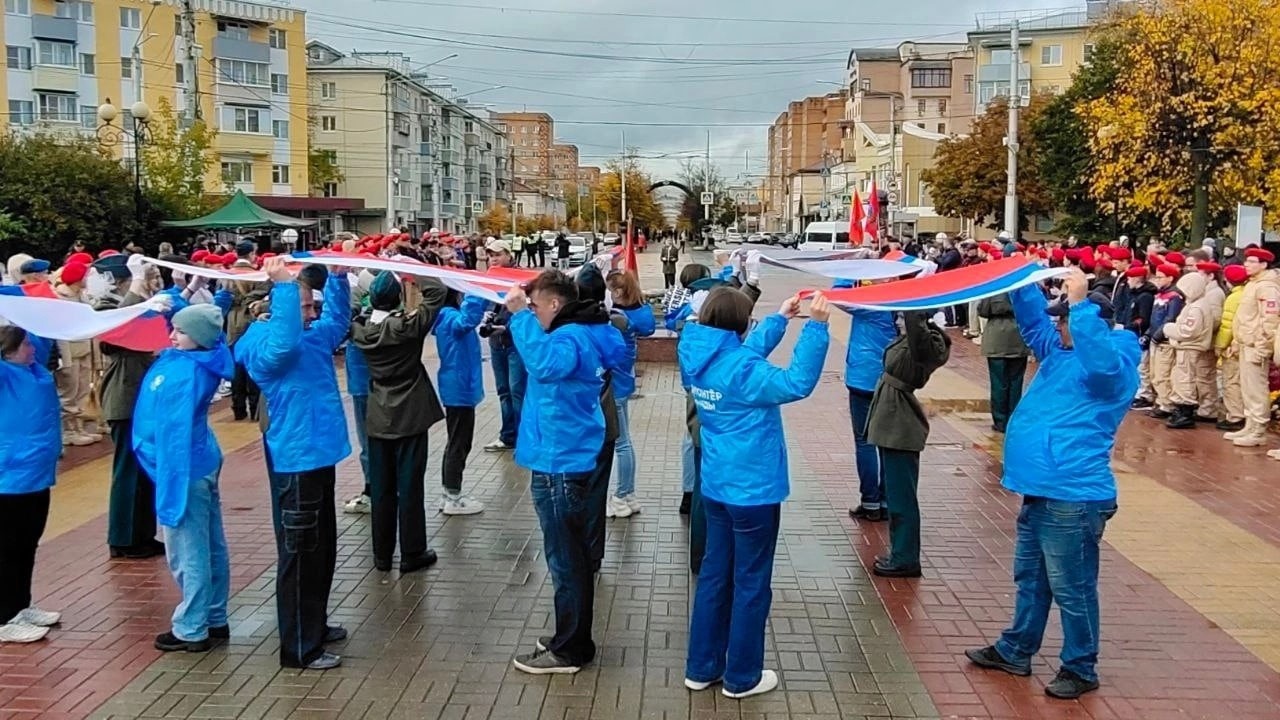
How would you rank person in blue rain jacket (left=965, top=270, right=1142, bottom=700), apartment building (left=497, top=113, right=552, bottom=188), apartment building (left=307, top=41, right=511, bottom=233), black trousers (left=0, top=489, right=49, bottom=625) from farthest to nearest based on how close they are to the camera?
1. apartment building (left=497, top=113, right=552, bottom=188)
2. apartment building (left=307, top=41, right=511, bottom=233)
3. black trousers (left=0, top=489, right=49, bottom=625)
4. person in blue rain jacket (left=965, top=270, right=1142, bottom=700)

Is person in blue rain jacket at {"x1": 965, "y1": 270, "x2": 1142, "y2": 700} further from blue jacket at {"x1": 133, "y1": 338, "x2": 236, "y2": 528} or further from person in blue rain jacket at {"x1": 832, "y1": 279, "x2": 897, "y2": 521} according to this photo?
blue jacket at {"x1": 133, "y1": 338, "x2": 236, "y2": 528}

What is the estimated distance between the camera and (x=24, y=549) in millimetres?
5773

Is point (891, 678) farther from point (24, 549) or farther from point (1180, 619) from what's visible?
point (24, 549)

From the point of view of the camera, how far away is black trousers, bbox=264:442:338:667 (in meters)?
5.33

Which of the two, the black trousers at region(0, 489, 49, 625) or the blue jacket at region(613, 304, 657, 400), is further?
the blue jacket at region(613, 304, 657, 400)

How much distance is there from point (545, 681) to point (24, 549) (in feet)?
9.34

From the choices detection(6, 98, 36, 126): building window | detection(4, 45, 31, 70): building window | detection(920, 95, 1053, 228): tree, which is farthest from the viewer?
detection(6, 98, 36, 126): building window

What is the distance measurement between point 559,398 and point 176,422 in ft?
6.07

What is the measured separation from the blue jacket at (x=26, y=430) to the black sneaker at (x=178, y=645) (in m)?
1.00

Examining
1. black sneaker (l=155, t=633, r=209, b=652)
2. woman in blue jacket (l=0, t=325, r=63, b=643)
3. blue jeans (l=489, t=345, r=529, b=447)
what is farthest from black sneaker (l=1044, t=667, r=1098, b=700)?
blue jeans (l=489, t=345, r=529, b=447)

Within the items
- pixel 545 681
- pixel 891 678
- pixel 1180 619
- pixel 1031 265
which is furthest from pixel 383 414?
pixel 1180 619

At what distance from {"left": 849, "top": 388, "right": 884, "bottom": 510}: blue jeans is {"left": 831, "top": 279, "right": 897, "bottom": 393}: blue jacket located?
0.11m

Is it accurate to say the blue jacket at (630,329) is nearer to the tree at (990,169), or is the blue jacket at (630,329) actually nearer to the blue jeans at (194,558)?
the blue jeans at (194,558)

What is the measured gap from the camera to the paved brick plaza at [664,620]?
4984 mm
